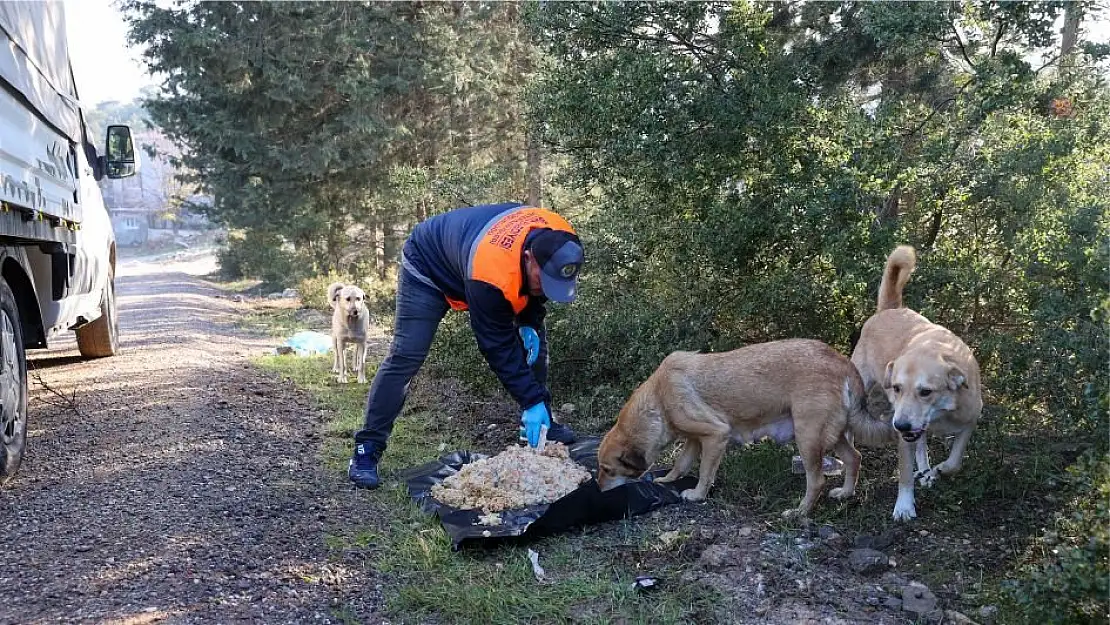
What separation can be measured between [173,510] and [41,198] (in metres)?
3.00

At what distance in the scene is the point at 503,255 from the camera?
15.0 feet

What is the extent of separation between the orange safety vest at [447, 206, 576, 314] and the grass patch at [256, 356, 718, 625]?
1.45 meters

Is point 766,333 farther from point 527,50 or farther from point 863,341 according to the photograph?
point 527,50

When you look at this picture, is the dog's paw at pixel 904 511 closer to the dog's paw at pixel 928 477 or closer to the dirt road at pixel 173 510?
the dog's paw at pixel 928 477

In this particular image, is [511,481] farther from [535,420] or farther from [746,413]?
[746,413]

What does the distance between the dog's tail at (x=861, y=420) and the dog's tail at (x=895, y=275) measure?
3.88 ft

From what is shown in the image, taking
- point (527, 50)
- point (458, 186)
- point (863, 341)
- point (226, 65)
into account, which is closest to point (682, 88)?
point (863, 341)

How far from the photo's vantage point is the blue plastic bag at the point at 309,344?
35.0 feet

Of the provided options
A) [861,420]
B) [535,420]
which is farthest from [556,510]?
[861,420]

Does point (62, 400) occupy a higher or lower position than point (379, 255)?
lower

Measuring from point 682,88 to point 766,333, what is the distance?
2305mm

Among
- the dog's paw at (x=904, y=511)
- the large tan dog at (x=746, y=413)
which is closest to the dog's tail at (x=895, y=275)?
the large tan dog at (x=746, y=413)

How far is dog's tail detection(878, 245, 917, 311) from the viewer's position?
5.25 metres

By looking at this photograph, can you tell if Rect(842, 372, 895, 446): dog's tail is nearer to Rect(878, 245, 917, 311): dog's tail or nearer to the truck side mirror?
Rect(878, 245, 917, 311): dog's tail
